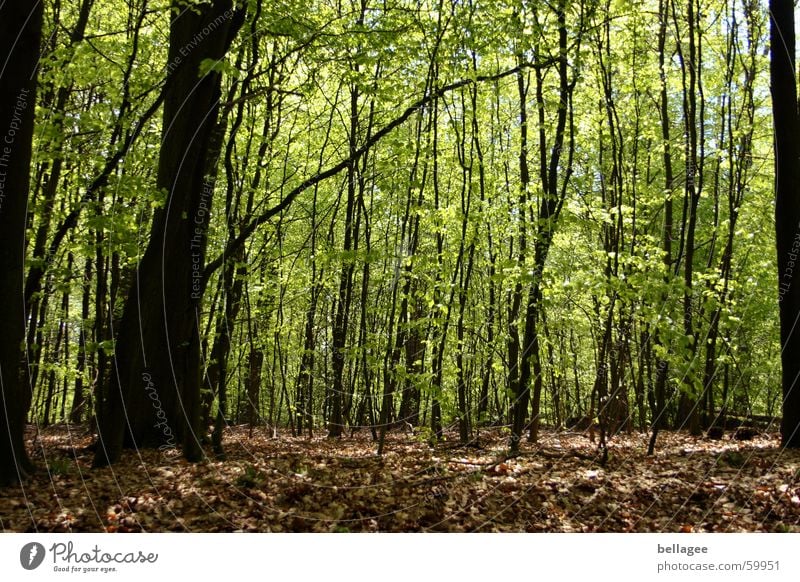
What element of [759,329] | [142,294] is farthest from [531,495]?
[759,329]

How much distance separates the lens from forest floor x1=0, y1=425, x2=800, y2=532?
5.77 meters

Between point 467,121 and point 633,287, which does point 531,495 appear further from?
point 467,121

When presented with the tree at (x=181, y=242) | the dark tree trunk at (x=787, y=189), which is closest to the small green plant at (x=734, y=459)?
the dark tree trunk at (x=787, y=189)

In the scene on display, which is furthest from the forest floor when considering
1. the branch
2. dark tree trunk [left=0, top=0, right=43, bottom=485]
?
the branch

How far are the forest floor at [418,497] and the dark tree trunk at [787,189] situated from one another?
1.27 m

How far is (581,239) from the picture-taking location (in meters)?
17.0

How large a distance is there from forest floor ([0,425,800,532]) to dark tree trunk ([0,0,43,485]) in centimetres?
83

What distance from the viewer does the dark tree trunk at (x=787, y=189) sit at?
8875mm

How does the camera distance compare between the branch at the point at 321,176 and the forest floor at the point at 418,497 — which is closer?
the forest floor at the point at 418,497

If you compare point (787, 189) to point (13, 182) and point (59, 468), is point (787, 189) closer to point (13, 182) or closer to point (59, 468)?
point (13, 182)

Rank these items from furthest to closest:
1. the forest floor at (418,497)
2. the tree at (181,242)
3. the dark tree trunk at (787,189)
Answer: the dark tree trunk at (787,189), the tree at (181,242), the forest floor at (418,497)

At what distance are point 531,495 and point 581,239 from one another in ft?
38.1

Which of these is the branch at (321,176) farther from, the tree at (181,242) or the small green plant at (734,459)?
the small green plant at (734,459)
